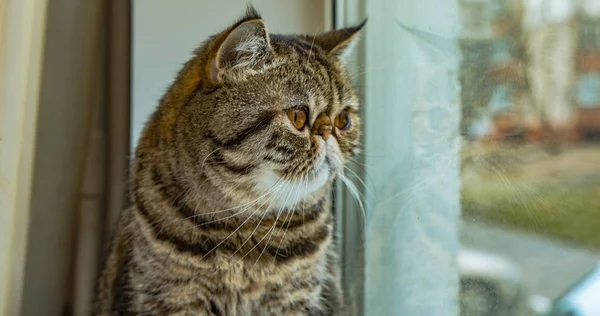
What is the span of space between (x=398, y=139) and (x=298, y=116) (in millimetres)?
283

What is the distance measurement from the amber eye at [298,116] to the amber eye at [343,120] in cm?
10

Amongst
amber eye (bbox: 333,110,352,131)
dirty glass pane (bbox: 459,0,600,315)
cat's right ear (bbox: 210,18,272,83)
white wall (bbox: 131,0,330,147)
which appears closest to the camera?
dirty glass pane (bbox: 459,0,600,315)

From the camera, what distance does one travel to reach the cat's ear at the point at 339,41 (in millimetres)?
1068

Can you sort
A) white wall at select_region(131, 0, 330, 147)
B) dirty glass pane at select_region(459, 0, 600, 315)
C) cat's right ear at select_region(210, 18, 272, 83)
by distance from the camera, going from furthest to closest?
1. white wall at select_region(131, 0, 330, 147)
2. cat's right ear at select_region(210, 18, 272, 83)
3. dirty glass pane at select_region(459, 0, 600, 315)

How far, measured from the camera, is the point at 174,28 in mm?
1462

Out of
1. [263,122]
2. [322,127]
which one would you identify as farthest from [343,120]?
[263,122]

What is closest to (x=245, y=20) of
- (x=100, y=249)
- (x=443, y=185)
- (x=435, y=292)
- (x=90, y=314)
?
(x=443, y=185)

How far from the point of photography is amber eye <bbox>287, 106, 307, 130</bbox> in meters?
0.93

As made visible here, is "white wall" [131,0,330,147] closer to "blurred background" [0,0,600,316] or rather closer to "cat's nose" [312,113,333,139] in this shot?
"blurred background" [0,0,600,316]

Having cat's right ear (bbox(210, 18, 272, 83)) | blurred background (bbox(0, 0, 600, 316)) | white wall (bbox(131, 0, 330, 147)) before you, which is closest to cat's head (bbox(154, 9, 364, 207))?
cat's right ear (bbox(210, 18, 272, 83))

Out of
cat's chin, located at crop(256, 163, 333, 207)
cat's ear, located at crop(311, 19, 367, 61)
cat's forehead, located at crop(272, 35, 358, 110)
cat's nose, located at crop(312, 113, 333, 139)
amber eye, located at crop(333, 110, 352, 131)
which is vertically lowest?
cat's chin, located at crop(256, 163, 333, 207)

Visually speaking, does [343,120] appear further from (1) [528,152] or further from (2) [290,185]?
(1) [528,152]

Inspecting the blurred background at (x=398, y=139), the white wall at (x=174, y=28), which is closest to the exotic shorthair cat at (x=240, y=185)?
the blurred background at (x=398, y=139)

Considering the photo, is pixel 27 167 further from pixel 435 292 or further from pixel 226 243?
pixel 435 292
